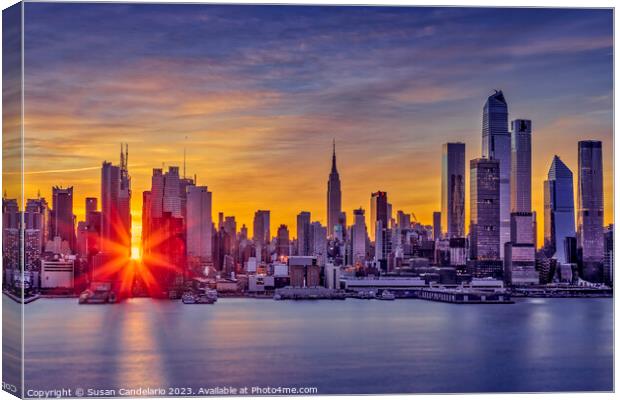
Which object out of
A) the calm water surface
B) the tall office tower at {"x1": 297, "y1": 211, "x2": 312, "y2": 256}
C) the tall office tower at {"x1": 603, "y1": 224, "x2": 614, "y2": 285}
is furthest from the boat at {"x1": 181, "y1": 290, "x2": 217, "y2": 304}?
the tall office tower at {"x1": 603, "y1": 224, "x2": 614, "y2": 285}

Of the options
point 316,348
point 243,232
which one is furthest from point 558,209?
point 316,348

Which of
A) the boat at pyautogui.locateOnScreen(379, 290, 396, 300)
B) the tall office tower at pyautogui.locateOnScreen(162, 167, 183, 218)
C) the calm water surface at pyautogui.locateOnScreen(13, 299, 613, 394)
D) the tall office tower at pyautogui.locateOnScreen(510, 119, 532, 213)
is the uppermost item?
the tall office tower at pyautogui.locateOnScreen(510, 119, 532, 213)

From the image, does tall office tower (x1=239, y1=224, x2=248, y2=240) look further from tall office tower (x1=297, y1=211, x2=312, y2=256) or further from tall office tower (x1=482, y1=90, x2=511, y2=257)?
tall office tower (x1=482, y1=90, x2=511, y2=257)

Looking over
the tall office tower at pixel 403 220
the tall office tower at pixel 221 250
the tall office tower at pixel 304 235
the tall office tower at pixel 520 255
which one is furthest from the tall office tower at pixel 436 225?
the tall office tower at pixel 221 250

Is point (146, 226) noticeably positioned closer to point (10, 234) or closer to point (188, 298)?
point (188, 298)

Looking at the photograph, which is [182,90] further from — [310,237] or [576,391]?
[310,237]

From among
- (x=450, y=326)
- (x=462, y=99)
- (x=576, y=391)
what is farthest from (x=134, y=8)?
(x=450, y=326)

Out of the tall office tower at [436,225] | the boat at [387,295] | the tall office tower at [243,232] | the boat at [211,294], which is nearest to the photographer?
the tall office tower at [243,232]

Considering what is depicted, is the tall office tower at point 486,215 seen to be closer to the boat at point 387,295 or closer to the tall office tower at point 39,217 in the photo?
the boat at point 387,295
